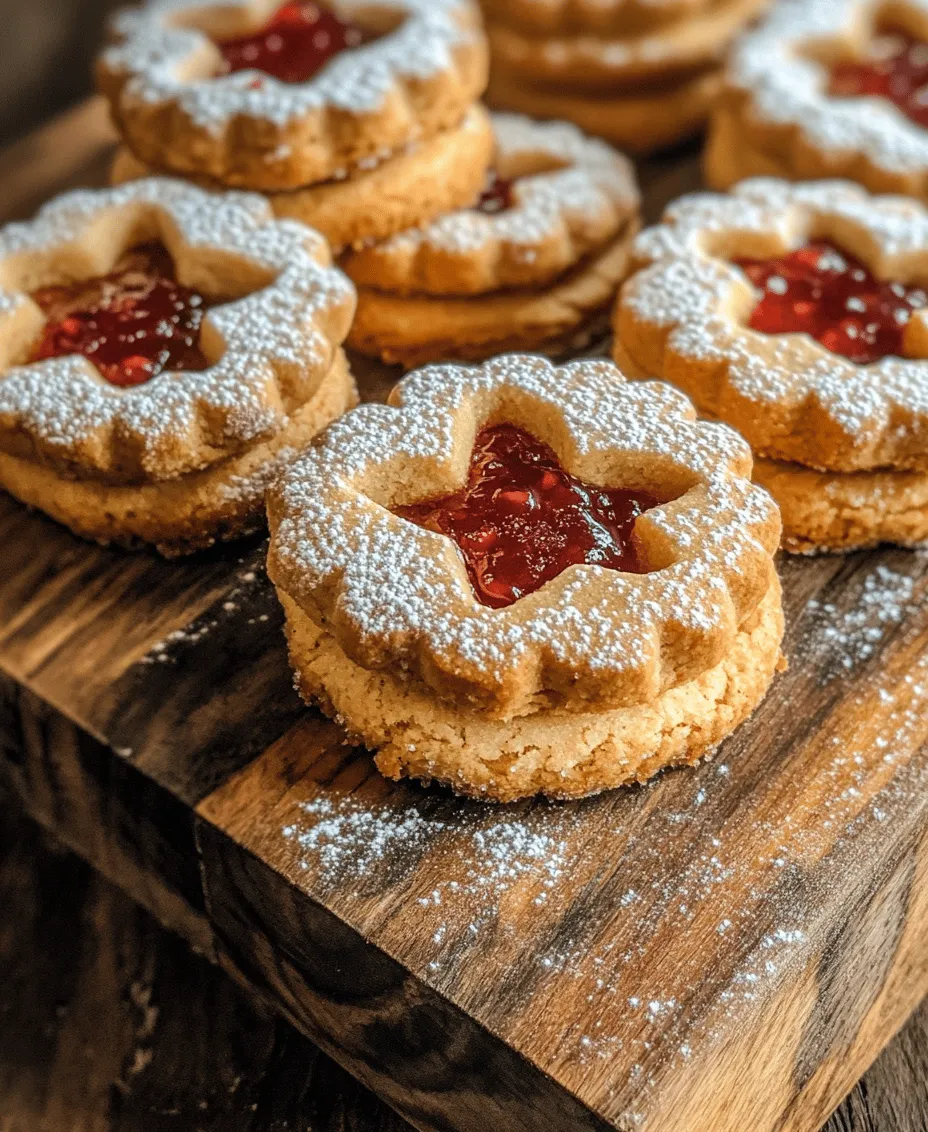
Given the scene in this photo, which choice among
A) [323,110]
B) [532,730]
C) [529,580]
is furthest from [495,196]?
[532,730]

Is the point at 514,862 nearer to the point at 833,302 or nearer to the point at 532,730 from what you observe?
the point at 532,730

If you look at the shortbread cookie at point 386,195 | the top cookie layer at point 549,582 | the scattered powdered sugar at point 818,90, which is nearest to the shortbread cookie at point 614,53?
the scattered powdered sugar at point 818,90

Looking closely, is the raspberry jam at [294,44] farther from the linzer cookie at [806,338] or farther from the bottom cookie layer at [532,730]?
the bottom cookie layer at [532,730]

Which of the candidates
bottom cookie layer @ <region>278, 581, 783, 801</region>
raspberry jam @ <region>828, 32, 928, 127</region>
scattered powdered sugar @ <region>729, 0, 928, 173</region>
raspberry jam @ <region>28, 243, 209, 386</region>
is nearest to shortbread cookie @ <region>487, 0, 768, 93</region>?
scattered powdered sugar @ <region>729, 0, 928, 173</region>

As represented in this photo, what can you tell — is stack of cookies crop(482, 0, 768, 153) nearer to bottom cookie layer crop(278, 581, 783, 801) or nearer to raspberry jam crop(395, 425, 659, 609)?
raspberry jam crop(395, 425, 659, 609)

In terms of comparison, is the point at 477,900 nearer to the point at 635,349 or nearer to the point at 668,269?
the point at 635,349

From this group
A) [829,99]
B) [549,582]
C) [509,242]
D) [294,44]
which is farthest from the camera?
[829,99]
